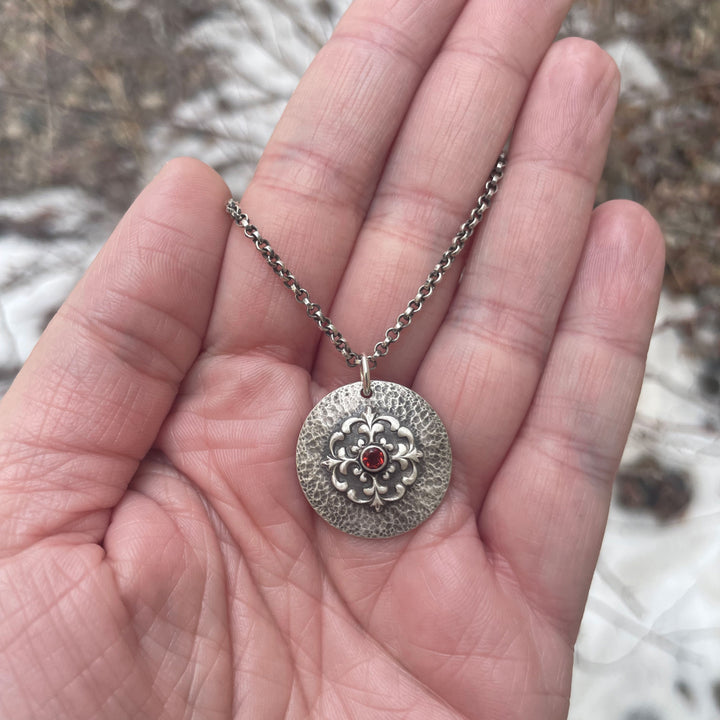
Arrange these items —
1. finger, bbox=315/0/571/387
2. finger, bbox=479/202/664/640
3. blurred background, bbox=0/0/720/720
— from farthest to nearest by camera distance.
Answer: blurred background, bbox=0/0/720/720, finger, bbox=315/0/571/387, finger, bbox=479/202/664/640

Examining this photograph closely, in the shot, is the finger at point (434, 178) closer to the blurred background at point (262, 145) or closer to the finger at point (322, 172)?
the finger at point (322, 172)

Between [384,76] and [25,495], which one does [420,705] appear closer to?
[25,495]

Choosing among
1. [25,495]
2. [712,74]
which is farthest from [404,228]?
[712,74]

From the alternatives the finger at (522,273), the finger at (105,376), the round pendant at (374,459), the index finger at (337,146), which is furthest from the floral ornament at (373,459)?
the finger at (105,376)

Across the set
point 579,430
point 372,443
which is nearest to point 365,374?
point 372,443

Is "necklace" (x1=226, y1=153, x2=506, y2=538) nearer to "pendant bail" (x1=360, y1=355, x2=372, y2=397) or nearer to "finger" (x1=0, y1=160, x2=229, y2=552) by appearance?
"pendant bail" (x1=360, y1=355, x2=372, y2=397)

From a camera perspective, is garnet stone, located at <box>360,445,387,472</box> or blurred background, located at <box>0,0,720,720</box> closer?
garnet stone, located at <box>360,445,387,472</box>

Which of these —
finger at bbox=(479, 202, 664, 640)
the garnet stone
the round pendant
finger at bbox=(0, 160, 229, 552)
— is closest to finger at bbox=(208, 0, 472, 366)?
finger at bbox=(0, 160, 229, 552)

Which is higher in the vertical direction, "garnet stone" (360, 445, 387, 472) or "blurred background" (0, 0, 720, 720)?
"blurred background" (0, 0, 720, 720)
